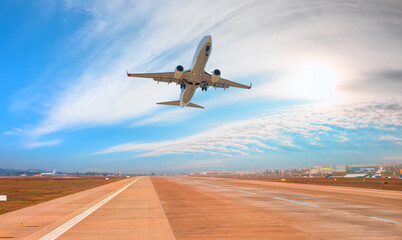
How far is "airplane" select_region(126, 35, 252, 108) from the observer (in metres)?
32.7

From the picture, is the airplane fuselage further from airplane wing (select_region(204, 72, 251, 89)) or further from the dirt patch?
the dirt patch

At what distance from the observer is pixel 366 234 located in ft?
25.0

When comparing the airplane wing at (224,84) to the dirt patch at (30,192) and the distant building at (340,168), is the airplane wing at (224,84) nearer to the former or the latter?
the dirt patch at (30,192)

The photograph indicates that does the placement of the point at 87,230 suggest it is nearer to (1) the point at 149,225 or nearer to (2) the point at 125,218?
(1) the point at 149,225

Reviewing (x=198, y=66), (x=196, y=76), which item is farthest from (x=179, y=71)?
(x=196, y=76)

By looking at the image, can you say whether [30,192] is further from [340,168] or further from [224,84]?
[340,168]

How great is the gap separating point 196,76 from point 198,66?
1831 millimetres

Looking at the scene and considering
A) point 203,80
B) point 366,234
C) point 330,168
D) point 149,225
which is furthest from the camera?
point 330,168

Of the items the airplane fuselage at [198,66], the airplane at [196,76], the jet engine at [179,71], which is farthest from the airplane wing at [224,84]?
the jet engine at [179,71]

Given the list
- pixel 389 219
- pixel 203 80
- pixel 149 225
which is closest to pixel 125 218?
pixel 149 225

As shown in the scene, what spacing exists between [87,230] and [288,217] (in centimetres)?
677

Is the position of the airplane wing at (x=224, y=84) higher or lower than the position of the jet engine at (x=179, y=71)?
higher

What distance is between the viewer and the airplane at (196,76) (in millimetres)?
32662

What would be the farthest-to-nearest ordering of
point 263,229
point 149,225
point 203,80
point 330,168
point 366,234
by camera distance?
1. point 330,168
2. point 203,80
3. point 149,225
4. point 263,229
5. point 366,234
